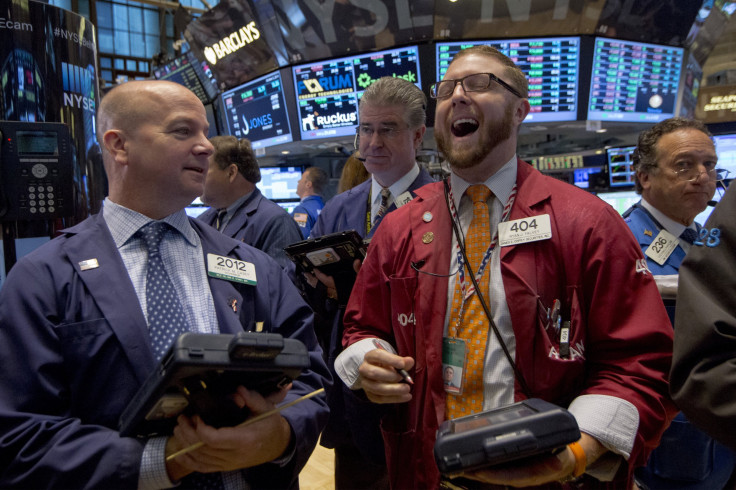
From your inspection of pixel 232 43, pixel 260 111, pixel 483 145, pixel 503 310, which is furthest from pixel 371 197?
pixel 232 43

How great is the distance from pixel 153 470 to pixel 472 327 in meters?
0.79

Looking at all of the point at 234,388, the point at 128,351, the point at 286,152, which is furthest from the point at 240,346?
the point at 286,152

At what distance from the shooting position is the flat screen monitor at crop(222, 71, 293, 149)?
213 inches

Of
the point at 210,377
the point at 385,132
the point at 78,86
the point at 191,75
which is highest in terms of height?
the point at 191,75

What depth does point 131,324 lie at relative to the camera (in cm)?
120

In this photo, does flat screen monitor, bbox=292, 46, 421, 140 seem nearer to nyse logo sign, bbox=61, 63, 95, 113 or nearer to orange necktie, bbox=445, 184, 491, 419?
nyse logo sign, bbox=61, 63, 95, 113

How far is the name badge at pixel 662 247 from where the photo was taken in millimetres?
2158

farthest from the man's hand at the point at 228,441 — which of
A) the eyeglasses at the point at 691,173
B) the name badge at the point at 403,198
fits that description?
the eyeglasses at the point at 691,173

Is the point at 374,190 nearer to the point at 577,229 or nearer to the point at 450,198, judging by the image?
the point at 450,198

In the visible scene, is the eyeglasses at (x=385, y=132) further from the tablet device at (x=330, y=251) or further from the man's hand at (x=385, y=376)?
the man's hand at (x=385, y=376)

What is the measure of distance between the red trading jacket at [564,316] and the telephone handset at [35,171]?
4.69ft

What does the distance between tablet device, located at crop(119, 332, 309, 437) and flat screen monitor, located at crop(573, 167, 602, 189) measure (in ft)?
12.7

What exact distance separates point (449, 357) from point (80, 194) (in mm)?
1760

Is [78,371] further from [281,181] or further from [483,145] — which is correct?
[281,181]
